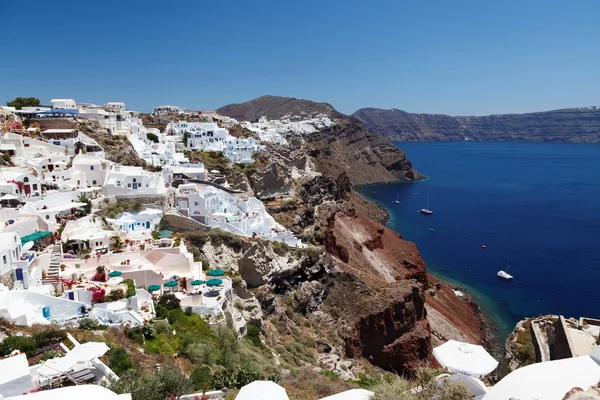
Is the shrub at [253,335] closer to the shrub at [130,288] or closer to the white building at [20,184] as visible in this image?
the shrub at [130,288]

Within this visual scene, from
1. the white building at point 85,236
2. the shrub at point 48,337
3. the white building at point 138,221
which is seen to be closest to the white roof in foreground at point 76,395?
the shrub at point 48,337

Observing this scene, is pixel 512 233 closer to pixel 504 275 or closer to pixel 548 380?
pixel 504 275

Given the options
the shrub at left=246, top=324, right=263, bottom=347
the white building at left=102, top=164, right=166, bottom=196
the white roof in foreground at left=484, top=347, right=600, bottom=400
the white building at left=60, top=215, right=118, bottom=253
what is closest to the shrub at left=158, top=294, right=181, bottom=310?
the shrub at left=246, top=324, right=263, bottom=347

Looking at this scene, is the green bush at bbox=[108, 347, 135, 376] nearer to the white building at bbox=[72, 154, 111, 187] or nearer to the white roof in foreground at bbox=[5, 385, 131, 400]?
the white roof in foreground at bbox=[5, 385, 131, 400]

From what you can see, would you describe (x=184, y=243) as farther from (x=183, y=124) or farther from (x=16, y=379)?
(x=183, y=124)

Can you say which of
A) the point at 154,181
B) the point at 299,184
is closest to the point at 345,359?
the point at 154,181

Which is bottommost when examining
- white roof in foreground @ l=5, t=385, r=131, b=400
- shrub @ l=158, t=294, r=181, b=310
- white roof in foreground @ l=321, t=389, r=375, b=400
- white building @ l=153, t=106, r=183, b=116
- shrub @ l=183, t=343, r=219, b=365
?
shrub @ l=183, t=343, r=219, b=365
